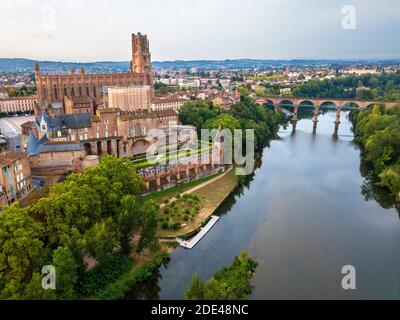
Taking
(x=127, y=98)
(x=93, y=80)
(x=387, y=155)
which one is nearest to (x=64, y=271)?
(x=387, y=155)

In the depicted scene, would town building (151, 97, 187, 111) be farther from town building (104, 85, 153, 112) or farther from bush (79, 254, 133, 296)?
bush (79, 254, 133, 296)

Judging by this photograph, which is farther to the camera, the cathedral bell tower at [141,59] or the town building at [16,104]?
the town building at [16,104]

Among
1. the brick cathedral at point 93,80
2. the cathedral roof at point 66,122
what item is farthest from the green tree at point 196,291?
the brick cathedral at point 93,80

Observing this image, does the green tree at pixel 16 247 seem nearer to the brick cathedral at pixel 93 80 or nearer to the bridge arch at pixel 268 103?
the brick cathedral at pixel 93 80

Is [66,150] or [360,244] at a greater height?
[66,150]
